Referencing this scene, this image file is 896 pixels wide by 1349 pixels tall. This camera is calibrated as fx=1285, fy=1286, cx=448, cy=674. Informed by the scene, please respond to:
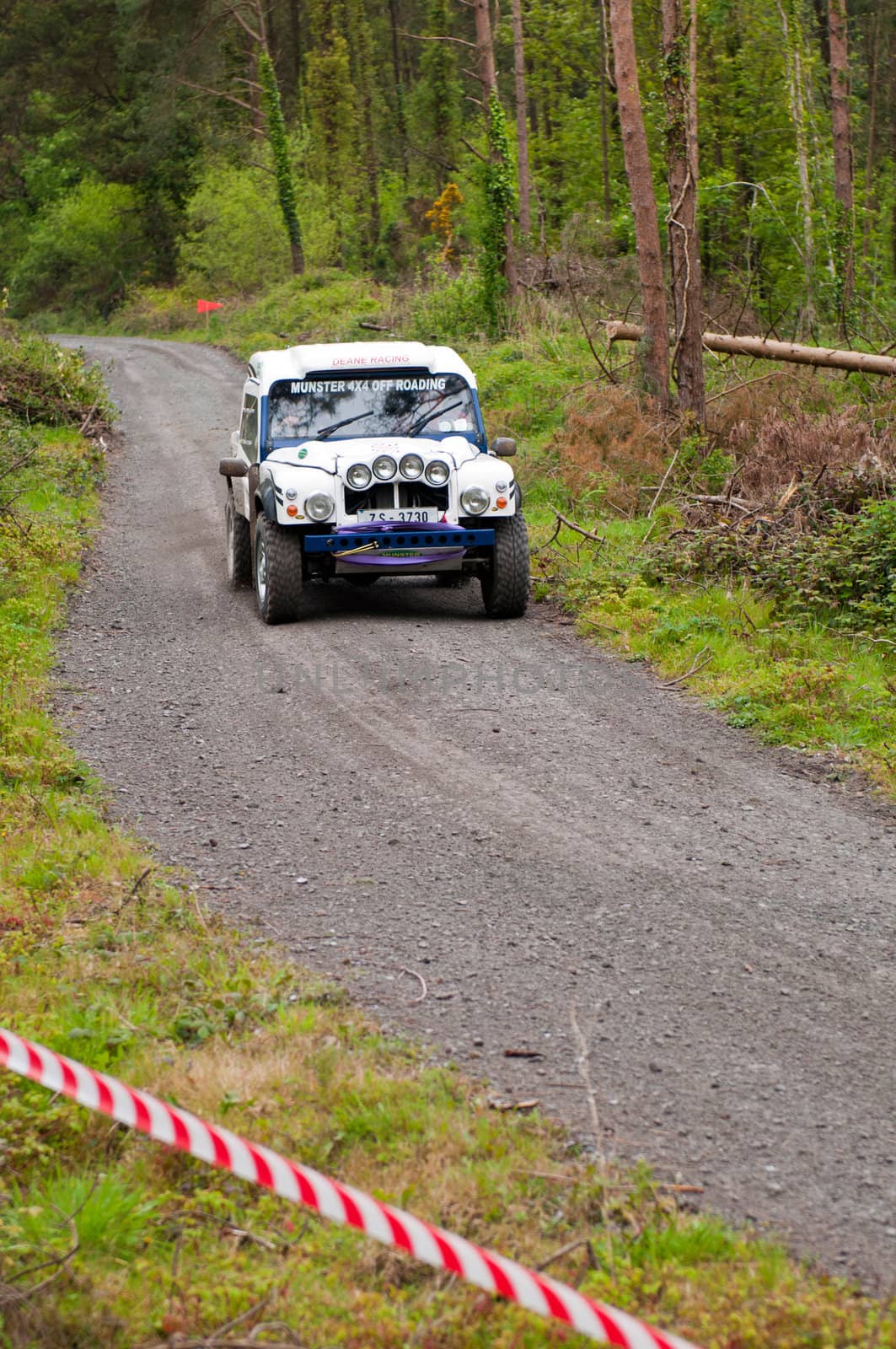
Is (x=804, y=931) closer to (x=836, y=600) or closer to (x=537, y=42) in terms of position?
(x=836, y=600)

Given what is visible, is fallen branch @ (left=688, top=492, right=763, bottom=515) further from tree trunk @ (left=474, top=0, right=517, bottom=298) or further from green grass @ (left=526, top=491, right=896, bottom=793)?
tree trunk @ (left=474, top=0, right=517, bottom=298)

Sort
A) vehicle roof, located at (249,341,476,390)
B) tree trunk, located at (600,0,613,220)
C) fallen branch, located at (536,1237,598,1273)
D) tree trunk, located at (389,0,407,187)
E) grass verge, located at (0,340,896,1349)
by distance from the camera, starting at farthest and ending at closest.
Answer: tree trunk, located at (389,0,407,187)
tree trunk, located at (600,0,613,220)
vehicle roof, located at (249,341,476,390)
fallen branch, located at (536,1237,598,1273)
grass verge, located at (0,340,896,1349)

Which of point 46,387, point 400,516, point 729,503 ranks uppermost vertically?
point 46,387

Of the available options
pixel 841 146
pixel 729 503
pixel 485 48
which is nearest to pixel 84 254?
pixel 485 48

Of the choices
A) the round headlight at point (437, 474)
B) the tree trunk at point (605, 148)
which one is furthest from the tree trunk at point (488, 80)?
the round headlight at point (437, 474)

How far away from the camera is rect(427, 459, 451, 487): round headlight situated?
392 inches

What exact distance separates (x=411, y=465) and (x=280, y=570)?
4.28ft

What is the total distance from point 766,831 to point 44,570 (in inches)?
320

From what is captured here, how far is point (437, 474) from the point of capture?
32.7ft

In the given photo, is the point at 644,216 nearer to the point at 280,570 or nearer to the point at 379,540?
the point at 379,540

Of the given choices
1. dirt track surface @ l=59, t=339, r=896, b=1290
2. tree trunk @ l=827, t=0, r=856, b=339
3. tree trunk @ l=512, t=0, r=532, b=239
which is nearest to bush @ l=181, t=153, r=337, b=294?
tree trunk @ l=512, t=0, r=532, b=239

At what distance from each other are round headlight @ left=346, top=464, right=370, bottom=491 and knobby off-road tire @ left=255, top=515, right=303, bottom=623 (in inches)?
23.9

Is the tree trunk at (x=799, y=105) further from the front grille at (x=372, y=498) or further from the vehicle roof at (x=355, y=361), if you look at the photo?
the front grille at (x=372, y=498)

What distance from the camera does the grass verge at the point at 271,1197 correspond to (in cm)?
288
